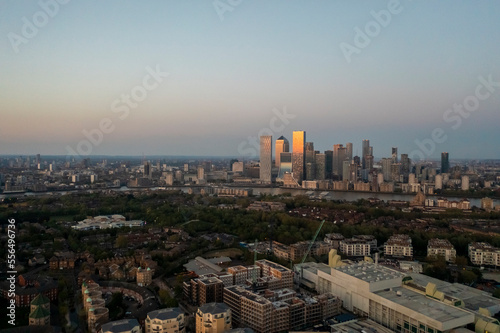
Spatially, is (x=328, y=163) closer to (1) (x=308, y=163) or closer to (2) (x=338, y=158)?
(2) (x=338, y=158)

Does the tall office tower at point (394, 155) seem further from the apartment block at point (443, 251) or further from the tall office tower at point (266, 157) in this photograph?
the apartment block at point (443, 251)

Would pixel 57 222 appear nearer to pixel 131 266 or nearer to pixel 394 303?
pixel 131 266

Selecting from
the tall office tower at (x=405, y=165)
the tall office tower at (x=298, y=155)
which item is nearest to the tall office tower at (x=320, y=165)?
the tall office tower at (x=298, y=155)

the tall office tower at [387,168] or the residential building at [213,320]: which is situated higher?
the tall office tower at [387,168]

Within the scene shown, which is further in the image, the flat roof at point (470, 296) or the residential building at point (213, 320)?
the flat roof at point (470, 296)

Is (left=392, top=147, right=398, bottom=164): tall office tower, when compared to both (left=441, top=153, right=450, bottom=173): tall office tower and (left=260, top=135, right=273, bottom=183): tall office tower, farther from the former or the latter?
(left=260, top=135, right=273, bottom=183): tall office tower

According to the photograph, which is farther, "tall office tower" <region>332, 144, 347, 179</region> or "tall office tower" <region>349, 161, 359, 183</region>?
"tall office tower" <region>332, 144, 347, 179</region>

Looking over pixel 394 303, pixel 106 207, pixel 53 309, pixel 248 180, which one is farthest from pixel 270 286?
pixel 248 180

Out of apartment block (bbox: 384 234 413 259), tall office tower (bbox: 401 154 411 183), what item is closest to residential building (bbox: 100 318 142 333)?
apartment block (bbox: 384 234 413 259)
